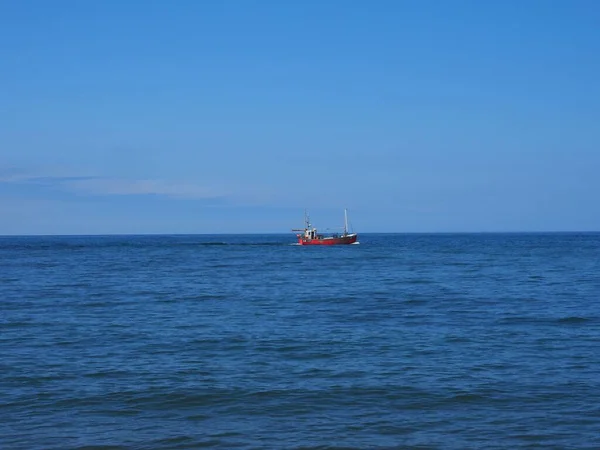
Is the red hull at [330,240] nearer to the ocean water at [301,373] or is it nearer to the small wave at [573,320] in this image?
the ocean water at [301,373]

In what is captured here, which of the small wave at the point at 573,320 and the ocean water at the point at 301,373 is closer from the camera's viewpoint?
the ocean water at the point at 301,373

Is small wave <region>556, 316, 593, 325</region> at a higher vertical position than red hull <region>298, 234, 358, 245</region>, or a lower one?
lower

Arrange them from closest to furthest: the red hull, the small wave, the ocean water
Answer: the ocean water, the small wave, the red hull

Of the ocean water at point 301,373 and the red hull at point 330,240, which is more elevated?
the red hull at point 330,240

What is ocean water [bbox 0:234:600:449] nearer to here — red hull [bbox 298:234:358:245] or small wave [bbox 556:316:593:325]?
small wave [bbox 556:316:593:325]

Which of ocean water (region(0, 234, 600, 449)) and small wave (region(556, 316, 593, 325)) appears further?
small wave (region(556, 316, 593, 325))

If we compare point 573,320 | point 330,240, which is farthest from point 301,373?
point 330,240

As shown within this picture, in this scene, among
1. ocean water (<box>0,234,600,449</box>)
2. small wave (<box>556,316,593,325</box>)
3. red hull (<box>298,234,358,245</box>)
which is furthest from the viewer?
red hull (<box>298,234,358,245</box>)

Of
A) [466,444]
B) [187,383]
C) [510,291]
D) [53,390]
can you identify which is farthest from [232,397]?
[510,291]

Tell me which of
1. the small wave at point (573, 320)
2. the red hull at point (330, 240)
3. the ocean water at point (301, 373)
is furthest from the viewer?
the red hull at point (330, 240)

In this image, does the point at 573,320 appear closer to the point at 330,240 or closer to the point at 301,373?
the point at 301,373

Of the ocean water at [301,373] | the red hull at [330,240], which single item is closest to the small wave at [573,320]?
the ocean water at [301,373]

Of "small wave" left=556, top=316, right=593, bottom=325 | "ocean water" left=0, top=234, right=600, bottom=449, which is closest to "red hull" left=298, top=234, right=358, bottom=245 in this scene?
"ocean water" left=0, top=234, right=600, bottom=449

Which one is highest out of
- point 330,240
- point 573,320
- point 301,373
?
point 330,240
